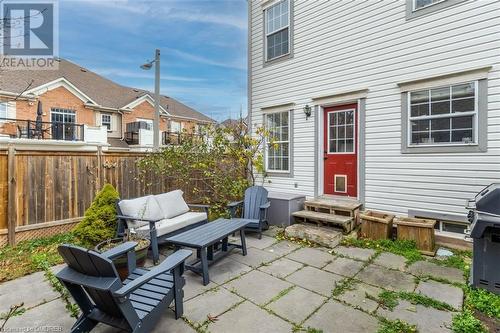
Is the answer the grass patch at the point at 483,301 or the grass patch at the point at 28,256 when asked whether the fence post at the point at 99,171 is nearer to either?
the grass patch at the point at 28,256

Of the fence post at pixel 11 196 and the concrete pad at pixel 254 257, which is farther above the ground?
the fence post at pixel 11 196

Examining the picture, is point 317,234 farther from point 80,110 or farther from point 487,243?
point 80,110

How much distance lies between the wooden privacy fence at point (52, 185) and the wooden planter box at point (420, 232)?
18.6 ft

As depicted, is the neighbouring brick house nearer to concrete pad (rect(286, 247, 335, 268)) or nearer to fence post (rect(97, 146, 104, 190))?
fence post (rect(97, 146, 104, 190))

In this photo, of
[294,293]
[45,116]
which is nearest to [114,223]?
[294,293]

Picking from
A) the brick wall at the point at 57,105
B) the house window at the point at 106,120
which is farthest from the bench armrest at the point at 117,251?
the house window at the point at 106,120

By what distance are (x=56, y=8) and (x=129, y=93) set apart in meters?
16.1

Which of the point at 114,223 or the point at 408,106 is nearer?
the point at 114,223

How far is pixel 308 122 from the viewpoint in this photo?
6.54 metres

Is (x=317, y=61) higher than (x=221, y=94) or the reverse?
the reverse

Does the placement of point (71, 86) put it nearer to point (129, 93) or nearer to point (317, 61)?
point (129, 93)

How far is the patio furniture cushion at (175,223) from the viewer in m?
4.22

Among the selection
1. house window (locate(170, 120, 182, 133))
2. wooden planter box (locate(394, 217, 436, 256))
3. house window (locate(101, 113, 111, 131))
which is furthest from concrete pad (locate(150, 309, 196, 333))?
house window (locate(170, 120, 182, 133))

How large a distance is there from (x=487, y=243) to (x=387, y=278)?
1172mm
